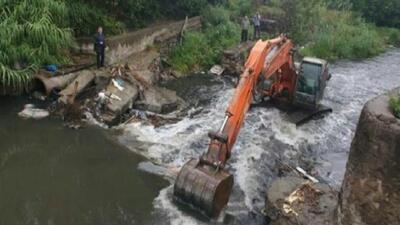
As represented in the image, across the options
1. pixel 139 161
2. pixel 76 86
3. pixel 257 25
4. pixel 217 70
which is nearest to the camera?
pixel 139 161

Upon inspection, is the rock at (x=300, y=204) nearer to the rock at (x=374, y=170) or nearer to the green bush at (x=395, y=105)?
the rock at (x=374, y=170)

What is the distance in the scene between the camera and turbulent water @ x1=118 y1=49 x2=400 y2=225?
10244 mm

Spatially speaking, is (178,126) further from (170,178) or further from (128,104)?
(170,178)

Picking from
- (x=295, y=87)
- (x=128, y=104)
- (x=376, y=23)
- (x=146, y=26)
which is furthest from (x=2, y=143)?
(x=376, y=23)

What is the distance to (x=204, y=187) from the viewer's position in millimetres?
9500

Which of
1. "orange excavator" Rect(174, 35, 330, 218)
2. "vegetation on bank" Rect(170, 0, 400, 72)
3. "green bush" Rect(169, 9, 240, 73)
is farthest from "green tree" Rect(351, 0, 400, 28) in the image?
"orange excavator" Rect(174, 35, 330, 218)

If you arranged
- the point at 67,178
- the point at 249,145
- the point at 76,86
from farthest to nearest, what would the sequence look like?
the point at 76,86 → the point at 249,145 → the point at 67,178

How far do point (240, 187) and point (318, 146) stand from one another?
3.73 metres

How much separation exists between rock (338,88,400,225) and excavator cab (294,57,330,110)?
713 centimetres

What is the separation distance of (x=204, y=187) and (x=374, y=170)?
11.1 feet

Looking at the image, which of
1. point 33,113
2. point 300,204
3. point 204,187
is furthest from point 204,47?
point 300,204

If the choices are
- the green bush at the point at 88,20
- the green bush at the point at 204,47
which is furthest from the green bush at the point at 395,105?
the green bush at the point at 204,47

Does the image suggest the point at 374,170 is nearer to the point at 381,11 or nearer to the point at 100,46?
the point at 100,46

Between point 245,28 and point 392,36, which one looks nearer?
point 245,28
